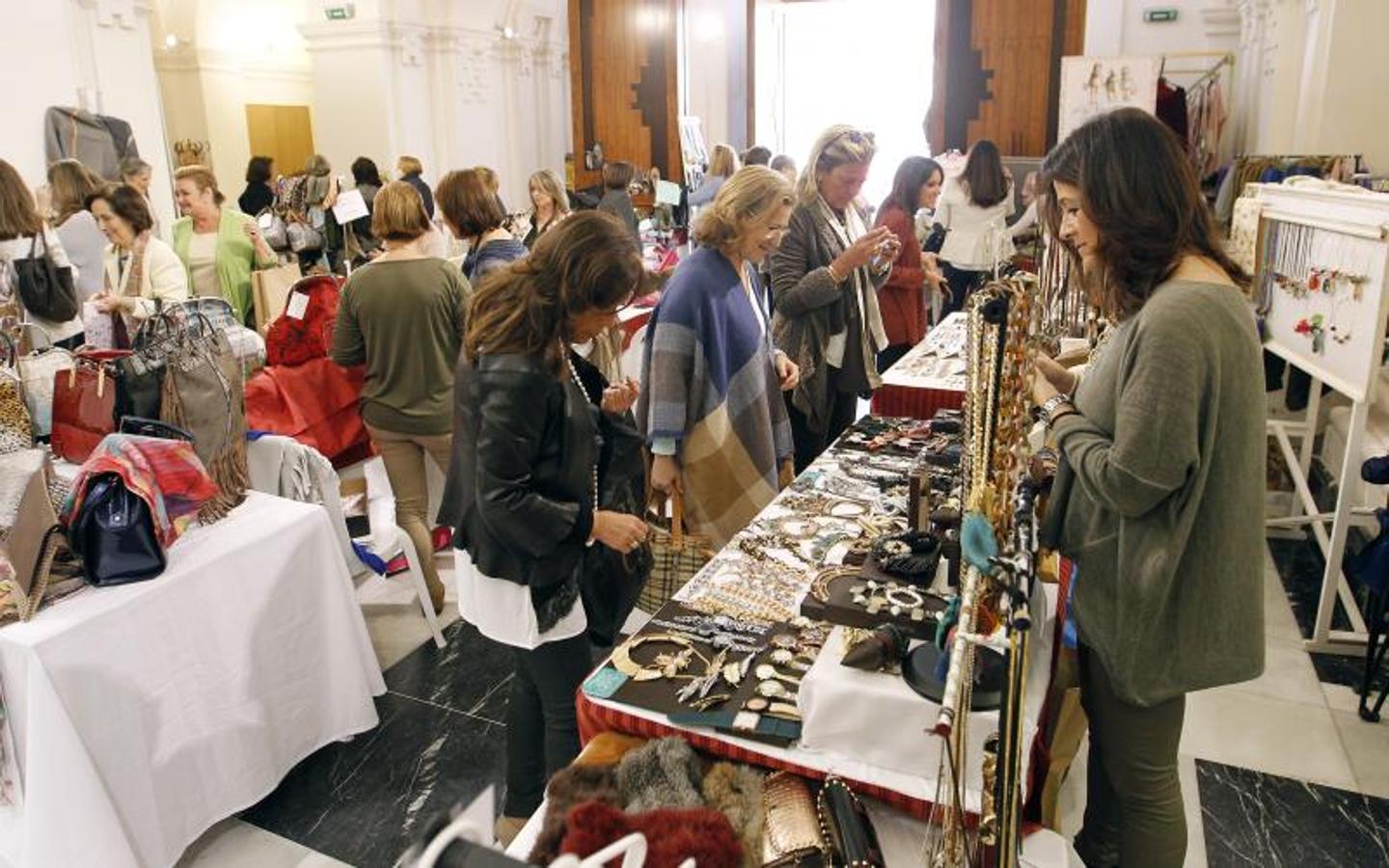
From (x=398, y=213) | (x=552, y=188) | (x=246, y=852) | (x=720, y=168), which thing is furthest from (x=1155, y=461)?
(x=720, y=168)

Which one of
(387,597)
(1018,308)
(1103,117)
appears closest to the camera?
(1018,308)

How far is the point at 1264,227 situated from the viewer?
393 centimetres

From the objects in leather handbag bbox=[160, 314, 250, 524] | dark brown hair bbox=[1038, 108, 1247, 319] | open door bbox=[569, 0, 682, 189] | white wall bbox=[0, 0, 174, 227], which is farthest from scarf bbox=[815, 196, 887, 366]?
open door bbox=[569, 0, 682, 189]

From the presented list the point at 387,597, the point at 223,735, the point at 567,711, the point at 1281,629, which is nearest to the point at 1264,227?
the point at 1281,629

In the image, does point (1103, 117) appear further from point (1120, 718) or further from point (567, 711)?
point (567, 711)

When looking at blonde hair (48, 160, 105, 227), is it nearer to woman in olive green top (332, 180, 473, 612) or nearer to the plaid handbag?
woman in olive green top (332, 180, 473, 612)

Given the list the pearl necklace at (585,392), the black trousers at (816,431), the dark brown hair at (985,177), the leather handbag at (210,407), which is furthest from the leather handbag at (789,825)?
the dark brown hair at (985,177)

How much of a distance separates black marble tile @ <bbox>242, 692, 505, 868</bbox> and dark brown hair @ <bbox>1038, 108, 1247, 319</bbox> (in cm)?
188

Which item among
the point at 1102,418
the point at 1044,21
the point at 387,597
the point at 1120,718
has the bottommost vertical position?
the point at 387,597

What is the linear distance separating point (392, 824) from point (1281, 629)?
9.88 ft

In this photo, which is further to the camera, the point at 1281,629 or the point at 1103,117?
the point at 1281,629

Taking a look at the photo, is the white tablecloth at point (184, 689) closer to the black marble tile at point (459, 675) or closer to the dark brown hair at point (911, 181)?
the black marble tile at point (459, 675)

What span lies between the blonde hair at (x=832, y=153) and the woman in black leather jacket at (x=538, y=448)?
5.01ft

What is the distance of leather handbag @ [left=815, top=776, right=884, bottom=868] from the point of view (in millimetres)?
1323
